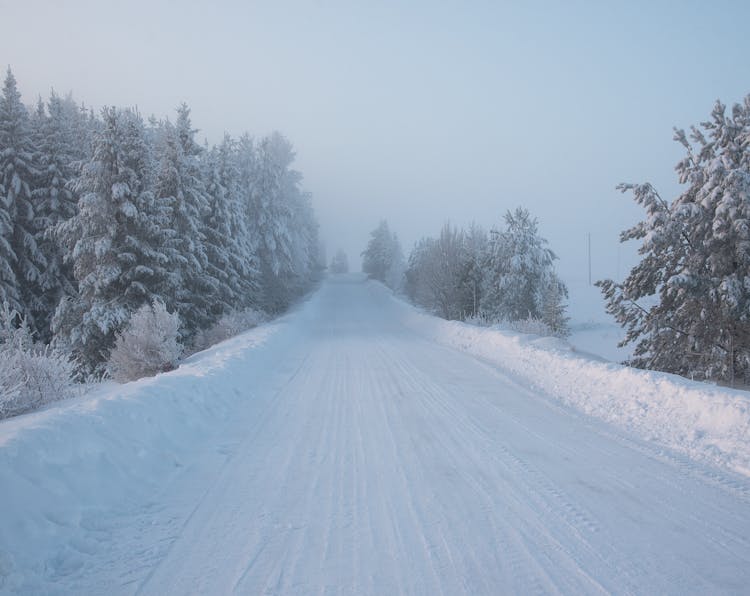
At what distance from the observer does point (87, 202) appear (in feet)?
54.8

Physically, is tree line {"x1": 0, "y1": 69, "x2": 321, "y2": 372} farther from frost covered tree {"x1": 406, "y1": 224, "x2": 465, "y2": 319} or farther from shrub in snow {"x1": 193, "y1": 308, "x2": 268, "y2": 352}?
frost covered tree {"x1": 406, "y1": 224, "x2": 465, "y2": 319}

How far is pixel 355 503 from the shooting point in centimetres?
422

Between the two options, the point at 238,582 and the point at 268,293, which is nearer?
the point at 238,582

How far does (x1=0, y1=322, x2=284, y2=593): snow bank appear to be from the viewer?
128 inches

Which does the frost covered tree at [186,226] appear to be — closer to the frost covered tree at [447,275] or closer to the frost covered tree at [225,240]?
the frost covered tree at [225,240]

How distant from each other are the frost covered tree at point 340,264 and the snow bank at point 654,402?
11972 cm

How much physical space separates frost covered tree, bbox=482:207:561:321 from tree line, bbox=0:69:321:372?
16.0 meters

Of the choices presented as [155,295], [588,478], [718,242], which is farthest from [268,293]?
[588,478]

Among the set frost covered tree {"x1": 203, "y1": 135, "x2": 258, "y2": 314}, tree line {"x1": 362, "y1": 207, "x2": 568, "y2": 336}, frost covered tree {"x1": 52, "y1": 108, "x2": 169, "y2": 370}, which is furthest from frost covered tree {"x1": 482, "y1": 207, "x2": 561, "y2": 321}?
frost covered tree {"x1": 52, "y1": 108, "x2": 169, "y2": 370}

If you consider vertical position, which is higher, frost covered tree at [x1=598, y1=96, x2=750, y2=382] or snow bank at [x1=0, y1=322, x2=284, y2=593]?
frost covered tree at [x1=598, y1=96, x2=750, y2=382]

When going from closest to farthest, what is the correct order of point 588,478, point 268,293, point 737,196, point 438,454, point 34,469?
point 34,469 → point 588,478 → point 438,454 → point 737,196 → point 268,293

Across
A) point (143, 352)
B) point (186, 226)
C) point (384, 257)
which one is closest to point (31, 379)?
point (143, 352)

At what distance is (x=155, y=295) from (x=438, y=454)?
15.6m

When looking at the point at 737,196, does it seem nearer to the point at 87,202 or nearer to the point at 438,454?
the point at 438,454
